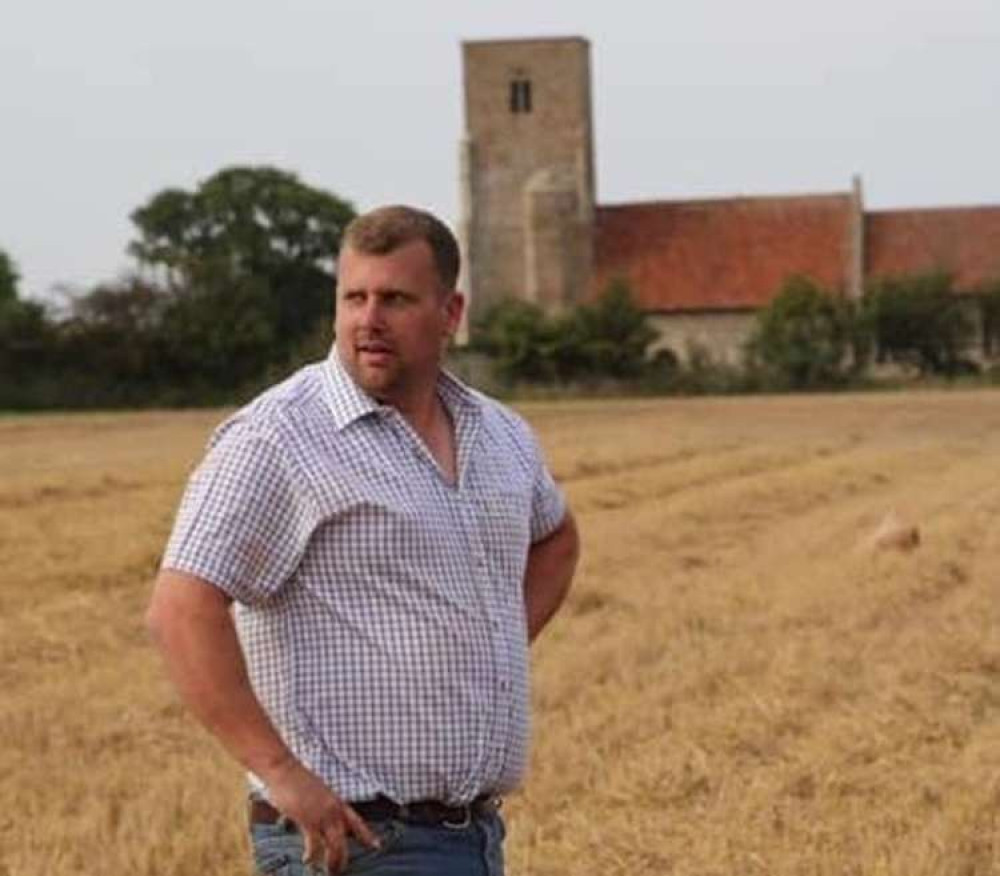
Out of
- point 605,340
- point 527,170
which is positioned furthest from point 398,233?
point 527,170

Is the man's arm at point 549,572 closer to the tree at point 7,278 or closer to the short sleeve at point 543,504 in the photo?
the short sleeve at point 543,504

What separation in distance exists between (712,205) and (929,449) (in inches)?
1886

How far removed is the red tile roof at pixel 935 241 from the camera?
3221 inches

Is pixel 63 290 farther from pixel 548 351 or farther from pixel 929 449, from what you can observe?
pixel 929 449

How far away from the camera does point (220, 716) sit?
12.9 ft

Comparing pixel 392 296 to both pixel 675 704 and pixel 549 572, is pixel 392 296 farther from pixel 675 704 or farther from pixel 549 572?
pixel 675 704

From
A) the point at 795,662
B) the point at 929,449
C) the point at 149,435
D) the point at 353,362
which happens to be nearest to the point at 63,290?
the point at 149,435

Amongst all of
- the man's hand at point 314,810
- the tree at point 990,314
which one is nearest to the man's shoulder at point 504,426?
the man's hand at point 314,810

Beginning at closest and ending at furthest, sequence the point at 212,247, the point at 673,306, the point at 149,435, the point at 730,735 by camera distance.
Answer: the point at 730,735 → the point at 149,435 → the point at 673,306 → the point at 212,247

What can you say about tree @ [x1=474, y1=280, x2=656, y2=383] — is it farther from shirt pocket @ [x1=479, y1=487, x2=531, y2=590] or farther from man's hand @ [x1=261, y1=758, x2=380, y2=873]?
man's hand @ [x1=261, y1=758, x2=380, y2=873]

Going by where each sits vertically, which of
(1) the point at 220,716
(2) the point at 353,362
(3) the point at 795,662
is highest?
(2) the point at 353,362

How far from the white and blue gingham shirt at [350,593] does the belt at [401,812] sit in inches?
0.7

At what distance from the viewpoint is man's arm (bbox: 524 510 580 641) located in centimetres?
465

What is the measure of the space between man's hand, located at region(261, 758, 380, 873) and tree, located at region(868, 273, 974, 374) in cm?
7066
